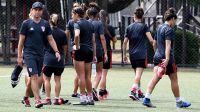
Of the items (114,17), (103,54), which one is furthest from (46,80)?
(114,17)

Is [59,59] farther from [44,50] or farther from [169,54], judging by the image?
[169,54]

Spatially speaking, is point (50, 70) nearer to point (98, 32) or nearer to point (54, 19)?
point (54, 19)

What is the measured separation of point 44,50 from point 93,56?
0.91m

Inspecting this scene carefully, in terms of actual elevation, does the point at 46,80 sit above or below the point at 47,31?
below

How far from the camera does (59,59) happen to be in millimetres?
12312

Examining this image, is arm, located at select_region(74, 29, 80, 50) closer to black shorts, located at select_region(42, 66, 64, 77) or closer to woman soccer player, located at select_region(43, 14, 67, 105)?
woman soccer player, located at select_region(43, 14, 67, 105)

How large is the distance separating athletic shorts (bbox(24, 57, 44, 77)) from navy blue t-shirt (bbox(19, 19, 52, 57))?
73mm

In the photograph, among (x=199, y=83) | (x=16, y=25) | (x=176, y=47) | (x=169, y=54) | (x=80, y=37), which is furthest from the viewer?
(x=16, y=25)

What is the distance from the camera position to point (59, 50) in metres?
13.2

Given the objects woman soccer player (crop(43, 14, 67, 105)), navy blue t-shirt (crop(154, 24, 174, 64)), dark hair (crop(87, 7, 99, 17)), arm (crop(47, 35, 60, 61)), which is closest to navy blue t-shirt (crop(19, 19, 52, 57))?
arm (crop(47, 35, 60, 61))

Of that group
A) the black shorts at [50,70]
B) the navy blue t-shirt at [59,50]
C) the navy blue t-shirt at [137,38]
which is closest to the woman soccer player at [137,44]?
the navy blue t-shirt at [137,38]

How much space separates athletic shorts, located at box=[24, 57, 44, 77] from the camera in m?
12.1

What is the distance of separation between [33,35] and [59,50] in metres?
1.10

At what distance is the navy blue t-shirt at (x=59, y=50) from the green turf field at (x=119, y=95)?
80 cm
